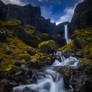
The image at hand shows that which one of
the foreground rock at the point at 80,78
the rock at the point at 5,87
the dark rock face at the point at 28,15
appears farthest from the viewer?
the dark rock face at the point at 28,15

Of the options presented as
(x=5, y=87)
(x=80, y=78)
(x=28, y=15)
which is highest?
(x=28, y=15)

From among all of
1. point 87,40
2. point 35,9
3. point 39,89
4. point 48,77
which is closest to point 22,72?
point 39,89

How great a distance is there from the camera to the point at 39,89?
10.8 meters

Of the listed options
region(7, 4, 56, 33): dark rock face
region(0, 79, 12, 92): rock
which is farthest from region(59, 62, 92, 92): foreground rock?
region(7, 4, 56, 33): dark rock face

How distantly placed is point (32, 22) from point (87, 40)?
64.5 m

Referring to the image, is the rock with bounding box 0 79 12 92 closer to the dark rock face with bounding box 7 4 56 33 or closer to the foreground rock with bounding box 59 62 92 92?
the foreground rock with bounding box 59 62 92 92

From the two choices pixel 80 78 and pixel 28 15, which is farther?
pixel 28 15

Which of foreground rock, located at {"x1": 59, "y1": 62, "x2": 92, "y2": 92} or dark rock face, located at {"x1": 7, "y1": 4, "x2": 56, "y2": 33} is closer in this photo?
foreground rock, located at {"x1": 59, "y1": 62, "x2": 92, "y2": 92}

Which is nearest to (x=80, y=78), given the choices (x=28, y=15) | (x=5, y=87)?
(x=5, y=87)

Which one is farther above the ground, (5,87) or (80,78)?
(80,78)

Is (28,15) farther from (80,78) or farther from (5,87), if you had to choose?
(80,78)

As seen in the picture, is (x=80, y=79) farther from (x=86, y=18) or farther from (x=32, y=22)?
(x=32, y=22)

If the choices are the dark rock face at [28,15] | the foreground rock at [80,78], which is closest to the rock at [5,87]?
the foreground rock at [80,78]

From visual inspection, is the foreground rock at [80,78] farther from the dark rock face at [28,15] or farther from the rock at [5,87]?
the dark rock face at [28,15]
